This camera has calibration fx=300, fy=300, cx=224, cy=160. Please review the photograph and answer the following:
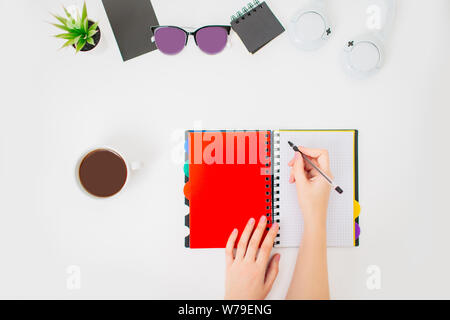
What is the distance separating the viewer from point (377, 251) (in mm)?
926

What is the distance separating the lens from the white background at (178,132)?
913 mm

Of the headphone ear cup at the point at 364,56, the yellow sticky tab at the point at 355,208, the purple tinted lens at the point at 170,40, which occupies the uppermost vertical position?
the purple tinted lens at the point at 170,40

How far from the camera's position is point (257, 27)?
0.90m

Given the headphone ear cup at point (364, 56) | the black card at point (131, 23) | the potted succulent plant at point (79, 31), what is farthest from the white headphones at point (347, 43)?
the potted succulent plant at point (79, 31)

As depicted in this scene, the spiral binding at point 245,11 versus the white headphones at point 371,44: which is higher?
the spiral binding at point 245,11

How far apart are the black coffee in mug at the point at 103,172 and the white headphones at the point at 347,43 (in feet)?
2.08

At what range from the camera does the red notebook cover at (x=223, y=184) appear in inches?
36.1

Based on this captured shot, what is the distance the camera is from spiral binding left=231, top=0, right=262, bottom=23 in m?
0.90

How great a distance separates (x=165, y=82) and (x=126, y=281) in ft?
2.05

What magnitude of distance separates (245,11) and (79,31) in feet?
1.60

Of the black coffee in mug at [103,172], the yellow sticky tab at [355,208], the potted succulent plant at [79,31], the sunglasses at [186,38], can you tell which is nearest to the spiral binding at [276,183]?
the yellow sticky tab at [355,208]

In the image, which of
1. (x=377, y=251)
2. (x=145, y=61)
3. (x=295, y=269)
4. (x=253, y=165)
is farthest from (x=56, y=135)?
(x=377, y=251)

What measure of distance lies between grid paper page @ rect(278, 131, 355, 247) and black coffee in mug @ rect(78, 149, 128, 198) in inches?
18.7

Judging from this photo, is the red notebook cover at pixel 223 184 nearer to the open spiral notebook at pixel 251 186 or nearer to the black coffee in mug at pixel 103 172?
the open spiral notebook at pixel 251 186
